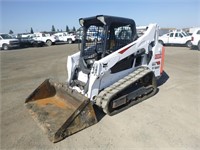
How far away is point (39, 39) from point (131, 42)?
84.5ft

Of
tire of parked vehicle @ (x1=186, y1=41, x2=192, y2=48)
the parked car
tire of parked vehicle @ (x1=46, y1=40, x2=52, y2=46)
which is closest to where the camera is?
tire of parked vehicle @ (x1=186, y1=41, x2=192, y2=48)

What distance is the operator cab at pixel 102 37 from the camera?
16.2 feet

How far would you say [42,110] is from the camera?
4.70 metres

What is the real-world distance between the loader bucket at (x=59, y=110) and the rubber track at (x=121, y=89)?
42cm

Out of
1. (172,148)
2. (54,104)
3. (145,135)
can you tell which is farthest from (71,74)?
(172,148)

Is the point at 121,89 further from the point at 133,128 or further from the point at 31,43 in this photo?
the point at 31,43

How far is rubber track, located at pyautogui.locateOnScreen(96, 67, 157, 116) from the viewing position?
4453mm

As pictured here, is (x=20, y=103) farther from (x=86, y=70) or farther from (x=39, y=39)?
(x=39, y=39)

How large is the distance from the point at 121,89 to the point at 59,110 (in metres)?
1.59

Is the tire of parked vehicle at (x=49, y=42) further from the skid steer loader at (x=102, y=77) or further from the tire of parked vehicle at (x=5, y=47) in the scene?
the skid steer loader at (x=102, y=77)

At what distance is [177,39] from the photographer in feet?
65.1

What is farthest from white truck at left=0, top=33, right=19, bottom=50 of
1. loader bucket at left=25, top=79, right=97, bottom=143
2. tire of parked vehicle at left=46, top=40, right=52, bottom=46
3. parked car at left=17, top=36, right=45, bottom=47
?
loader bucket at left=25, top=79, right=97, bottom=143

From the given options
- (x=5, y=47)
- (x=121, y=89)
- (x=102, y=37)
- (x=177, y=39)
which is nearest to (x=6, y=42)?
(x=5, y=47)

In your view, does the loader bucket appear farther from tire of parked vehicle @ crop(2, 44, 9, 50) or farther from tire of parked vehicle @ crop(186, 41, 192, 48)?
tire of parked vehicle @ crop(2, 44, 9, 50)
